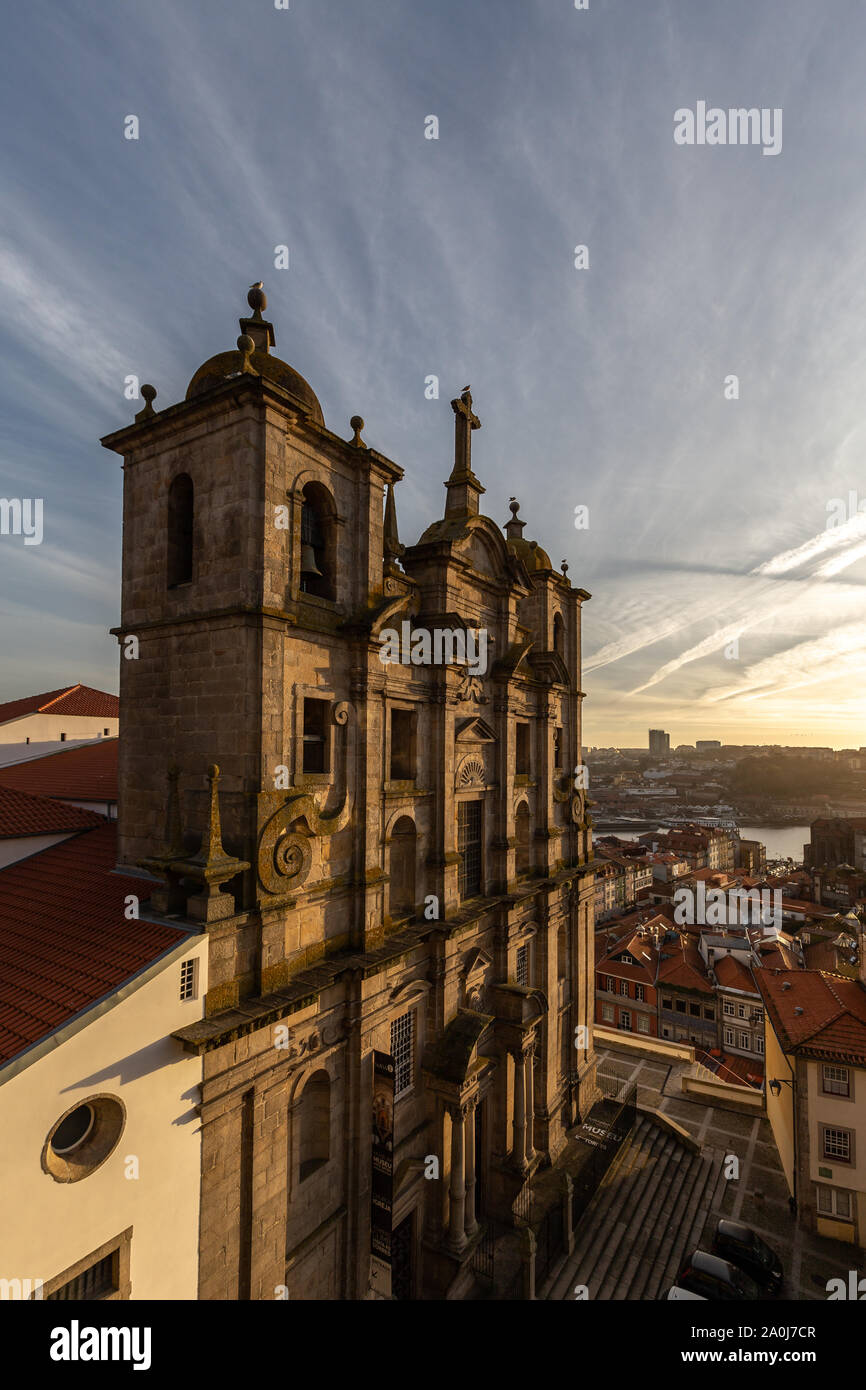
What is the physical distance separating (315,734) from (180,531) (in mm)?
6036

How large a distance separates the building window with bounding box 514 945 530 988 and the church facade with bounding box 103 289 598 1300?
2.30 metres

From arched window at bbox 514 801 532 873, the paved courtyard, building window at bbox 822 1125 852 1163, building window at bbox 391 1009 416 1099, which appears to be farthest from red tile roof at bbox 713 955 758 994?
building window at bbox 391 1009 416 1099

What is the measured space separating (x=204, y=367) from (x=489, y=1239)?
1107 inches

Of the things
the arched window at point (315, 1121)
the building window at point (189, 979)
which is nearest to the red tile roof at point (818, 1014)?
the arched window at point (315, 1121)

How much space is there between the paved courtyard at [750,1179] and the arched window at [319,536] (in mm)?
22957

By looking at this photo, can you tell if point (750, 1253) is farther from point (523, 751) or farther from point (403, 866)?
point (523, 751)

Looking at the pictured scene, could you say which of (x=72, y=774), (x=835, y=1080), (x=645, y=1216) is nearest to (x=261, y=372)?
(x=72, y=774)

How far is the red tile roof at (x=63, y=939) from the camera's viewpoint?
386 inches

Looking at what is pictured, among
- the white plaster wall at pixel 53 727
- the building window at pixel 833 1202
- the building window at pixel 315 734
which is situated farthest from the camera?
the white plaster wall at pixel 53 727

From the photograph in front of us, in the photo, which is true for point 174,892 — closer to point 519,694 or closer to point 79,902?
point 79,902

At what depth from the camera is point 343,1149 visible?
49.3 ft

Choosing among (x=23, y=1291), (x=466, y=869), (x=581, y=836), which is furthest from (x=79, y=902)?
(x=581, y=836)

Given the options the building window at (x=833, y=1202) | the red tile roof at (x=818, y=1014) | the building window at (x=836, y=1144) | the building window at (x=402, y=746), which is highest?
the building window at (x=402, y=746)

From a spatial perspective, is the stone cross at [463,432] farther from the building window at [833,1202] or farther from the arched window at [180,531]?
the building window at [833,1202]
